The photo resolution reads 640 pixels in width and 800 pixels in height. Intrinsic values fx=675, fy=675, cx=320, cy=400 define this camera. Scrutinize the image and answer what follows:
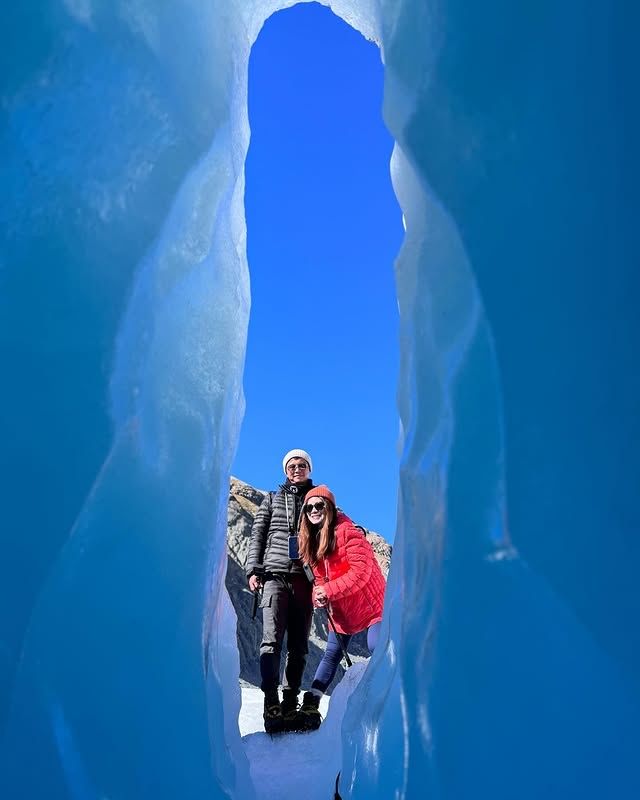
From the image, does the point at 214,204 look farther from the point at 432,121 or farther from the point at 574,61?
the point at 574,61

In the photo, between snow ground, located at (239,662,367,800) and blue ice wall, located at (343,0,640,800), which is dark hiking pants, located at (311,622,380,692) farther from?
blue ice wall, located at (343,0,640,800)

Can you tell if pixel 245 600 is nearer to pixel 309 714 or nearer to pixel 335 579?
pixel 309 714

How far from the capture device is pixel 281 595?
3158mm

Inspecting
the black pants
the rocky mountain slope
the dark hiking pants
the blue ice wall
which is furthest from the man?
the rocky mountain slope

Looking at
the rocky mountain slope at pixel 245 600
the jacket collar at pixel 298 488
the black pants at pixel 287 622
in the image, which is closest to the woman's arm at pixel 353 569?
the black pants at pixel 287 622

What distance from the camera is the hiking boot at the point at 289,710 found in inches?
123

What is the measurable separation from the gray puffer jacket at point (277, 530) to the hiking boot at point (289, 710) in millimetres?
589

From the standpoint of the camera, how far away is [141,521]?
74.4 inches

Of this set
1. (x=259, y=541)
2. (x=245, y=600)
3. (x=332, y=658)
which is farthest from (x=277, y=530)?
(x=245, y=600)

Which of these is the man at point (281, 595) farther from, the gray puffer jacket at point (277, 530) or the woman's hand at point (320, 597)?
the woman's hand at point (320, 597)

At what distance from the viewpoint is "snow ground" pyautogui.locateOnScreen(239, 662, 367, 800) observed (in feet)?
9.09

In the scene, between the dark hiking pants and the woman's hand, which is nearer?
the woman's hand

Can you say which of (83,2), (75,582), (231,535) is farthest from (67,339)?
(231,535)

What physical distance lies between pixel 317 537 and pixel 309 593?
0.28 meters
